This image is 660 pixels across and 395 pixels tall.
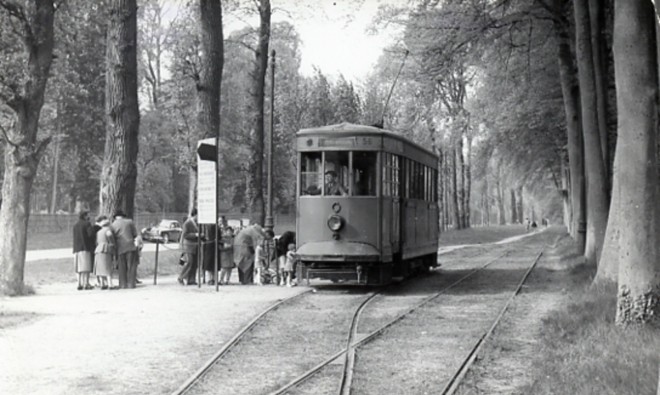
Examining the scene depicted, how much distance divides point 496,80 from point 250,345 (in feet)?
79.7

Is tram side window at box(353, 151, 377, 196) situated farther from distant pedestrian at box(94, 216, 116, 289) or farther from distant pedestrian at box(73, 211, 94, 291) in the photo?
distant pedestrian at box(73, 211, 94, 291)

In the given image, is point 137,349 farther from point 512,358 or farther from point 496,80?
point 496,80

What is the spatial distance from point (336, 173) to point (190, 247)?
406 cm

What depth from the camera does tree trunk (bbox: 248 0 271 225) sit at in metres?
24.4

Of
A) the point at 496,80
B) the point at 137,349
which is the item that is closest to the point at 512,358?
the point at 137,349

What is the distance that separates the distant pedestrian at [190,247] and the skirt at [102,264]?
1862 mm

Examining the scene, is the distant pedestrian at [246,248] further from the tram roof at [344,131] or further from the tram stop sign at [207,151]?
the tram roof at [344,131]

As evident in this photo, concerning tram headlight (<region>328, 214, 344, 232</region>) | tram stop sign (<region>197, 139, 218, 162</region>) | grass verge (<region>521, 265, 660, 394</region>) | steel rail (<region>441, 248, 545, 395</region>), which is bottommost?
steel rail (<region>441, 248, 545, 395</region>)

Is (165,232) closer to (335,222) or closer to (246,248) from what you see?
(246,248)

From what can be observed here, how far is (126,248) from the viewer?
1723 cm

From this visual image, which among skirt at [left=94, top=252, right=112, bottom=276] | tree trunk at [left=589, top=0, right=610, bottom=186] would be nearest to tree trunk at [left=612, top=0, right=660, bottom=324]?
tree trunk at [left=589, top=0, right=610, bottom=186]

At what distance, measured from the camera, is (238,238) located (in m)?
18.8

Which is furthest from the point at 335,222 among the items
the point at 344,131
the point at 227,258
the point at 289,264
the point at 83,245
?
the point at 83,245

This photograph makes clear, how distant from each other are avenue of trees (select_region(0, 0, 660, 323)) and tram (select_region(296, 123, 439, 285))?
416cm
